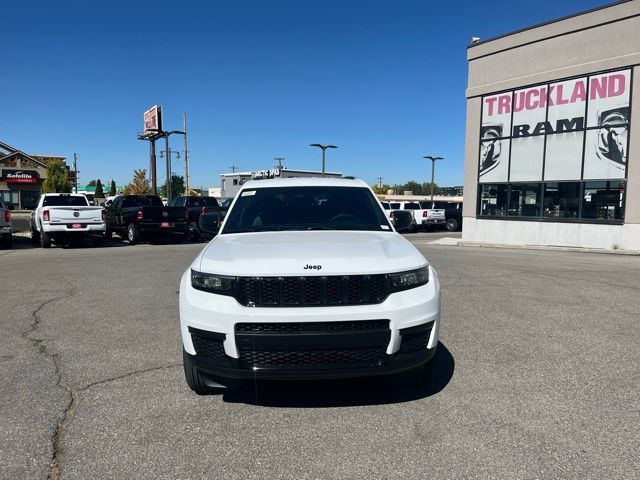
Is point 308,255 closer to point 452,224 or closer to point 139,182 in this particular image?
point 452,224

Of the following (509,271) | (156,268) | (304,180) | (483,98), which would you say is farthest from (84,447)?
(483,98)

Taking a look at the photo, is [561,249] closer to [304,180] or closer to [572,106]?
[572,106]

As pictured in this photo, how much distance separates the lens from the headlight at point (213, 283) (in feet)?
11.0

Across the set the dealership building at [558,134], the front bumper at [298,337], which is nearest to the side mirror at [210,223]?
the front bumper at [298,337]

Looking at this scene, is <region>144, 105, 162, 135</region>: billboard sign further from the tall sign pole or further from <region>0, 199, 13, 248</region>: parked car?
<region>0, 199, 13, 248</region>: parked car

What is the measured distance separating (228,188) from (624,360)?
3853cm

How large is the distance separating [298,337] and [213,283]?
28.4 inches

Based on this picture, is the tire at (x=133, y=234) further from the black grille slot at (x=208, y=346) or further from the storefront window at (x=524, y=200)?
the black grille slot at (x=208, y=346)

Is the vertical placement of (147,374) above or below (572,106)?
below

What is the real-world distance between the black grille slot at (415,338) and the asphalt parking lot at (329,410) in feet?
Answer: 1.66

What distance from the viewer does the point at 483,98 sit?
21.2m

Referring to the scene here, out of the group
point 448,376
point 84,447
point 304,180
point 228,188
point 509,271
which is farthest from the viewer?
point 228,188

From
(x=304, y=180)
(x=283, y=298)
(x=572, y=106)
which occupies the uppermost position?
(x=572, y=106)

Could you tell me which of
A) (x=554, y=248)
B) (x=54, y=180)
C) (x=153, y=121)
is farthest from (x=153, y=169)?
(x=554, y=248)
